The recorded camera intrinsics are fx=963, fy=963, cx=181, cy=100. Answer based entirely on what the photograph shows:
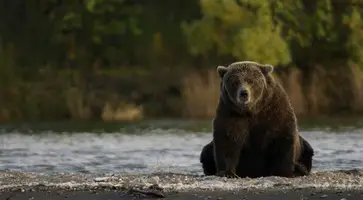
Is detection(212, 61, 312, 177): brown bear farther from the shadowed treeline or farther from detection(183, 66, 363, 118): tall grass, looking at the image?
the shadowed treeline

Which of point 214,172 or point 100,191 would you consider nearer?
point 100,191

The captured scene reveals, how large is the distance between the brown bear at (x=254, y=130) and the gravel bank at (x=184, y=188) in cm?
44

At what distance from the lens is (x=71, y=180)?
1083 centimetres

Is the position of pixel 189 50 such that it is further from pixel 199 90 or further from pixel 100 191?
pixel 100 191

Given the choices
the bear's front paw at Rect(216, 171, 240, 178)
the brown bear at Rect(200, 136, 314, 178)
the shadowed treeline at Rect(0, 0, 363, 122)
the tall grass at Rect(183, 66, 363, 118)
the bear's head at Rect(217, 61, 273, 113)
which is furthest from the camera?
the shadowed treeline at Rect(0, 0, 363, 122)

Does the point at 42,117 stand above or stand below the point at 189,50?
below

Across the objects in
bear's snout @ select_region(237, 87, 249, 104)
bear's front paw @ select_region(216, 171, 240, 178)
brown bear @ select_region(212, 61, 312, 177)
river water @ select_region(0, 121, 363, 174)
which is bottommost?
river water @ select_region(0, 121, 363, 174)

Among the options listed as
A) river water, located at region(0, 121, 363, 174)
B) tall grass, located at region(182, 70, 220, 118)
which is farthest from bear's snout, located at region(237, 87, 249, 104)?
tall grass, located at region(182, 70, 220, 118)

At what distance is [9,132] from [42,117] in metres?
6.19

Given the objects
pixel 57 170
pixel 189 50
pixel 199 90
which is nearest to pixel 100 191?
pixel 57 170

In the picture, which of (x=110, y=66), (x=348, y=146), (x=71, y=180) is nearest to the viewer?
(x=71, y=180)

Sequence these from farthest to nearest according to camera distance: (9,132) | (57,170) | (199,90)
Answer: (199,90)
(9,132)
(57,170)

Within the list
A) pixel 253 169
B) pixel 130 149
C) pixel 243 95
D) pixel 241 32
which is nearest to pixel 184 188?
pixel 243 95

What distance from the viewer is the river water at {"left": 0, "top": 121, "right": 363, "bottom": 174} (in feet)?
48.9
